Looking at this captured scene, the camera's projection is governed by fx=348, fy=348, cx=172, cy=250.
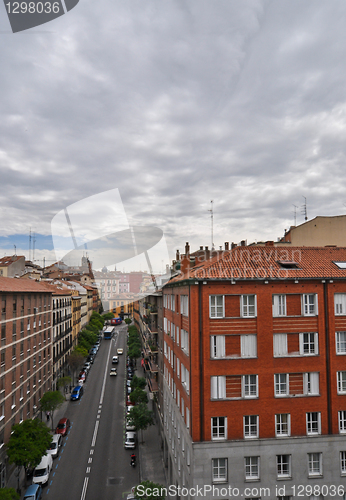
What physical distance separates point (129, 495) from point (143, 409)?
38.2 feet

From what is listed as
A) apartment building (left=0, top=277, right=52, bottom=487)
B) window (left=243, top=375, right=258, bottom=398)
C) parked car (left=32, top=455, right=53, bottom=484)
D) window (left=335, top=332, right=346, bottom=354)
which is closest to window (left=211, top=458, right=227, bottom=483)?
window (left=243, top=375, right=258, bottom=398)

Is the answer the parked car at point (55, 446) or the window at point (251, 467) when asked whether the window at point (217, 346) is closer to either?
the window at point (251, 467)

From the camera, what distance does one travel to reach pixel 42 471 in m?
31.2

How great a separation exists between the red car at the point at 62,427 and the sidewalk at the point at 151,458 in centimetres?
891

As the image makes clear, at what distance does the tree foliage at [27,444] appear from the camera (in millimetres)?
28453

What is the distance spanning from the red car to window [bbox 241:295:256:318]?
102 feet

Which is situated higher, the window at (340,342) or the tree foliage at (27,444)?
the window at (340,342)

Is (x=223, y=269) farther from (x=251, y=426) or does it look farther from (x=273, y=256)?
(x=251, y=426)

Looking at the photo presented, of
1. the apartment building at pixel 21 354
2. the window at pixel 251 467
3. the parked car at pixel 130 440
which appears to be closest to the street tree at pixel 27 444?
the apartment building at pixel 21 354

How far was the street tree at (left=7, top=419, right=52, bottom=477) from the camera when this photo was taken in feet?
93.4

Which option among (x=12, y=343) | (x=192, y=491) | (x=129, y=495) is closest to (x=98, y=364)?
(x=12, y=343)

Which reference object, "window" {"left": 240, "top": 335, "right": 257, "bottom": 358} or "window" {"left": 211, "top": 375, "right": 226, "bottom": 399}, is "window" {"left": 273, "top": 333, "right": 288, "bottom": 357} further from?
"window" {"left": 211, "top": 375, "right": 226, "bottom": 399}

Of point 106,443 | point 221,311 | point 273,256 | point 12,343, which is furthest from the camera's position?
point 106,443

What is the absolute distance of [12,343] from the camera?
112ft
